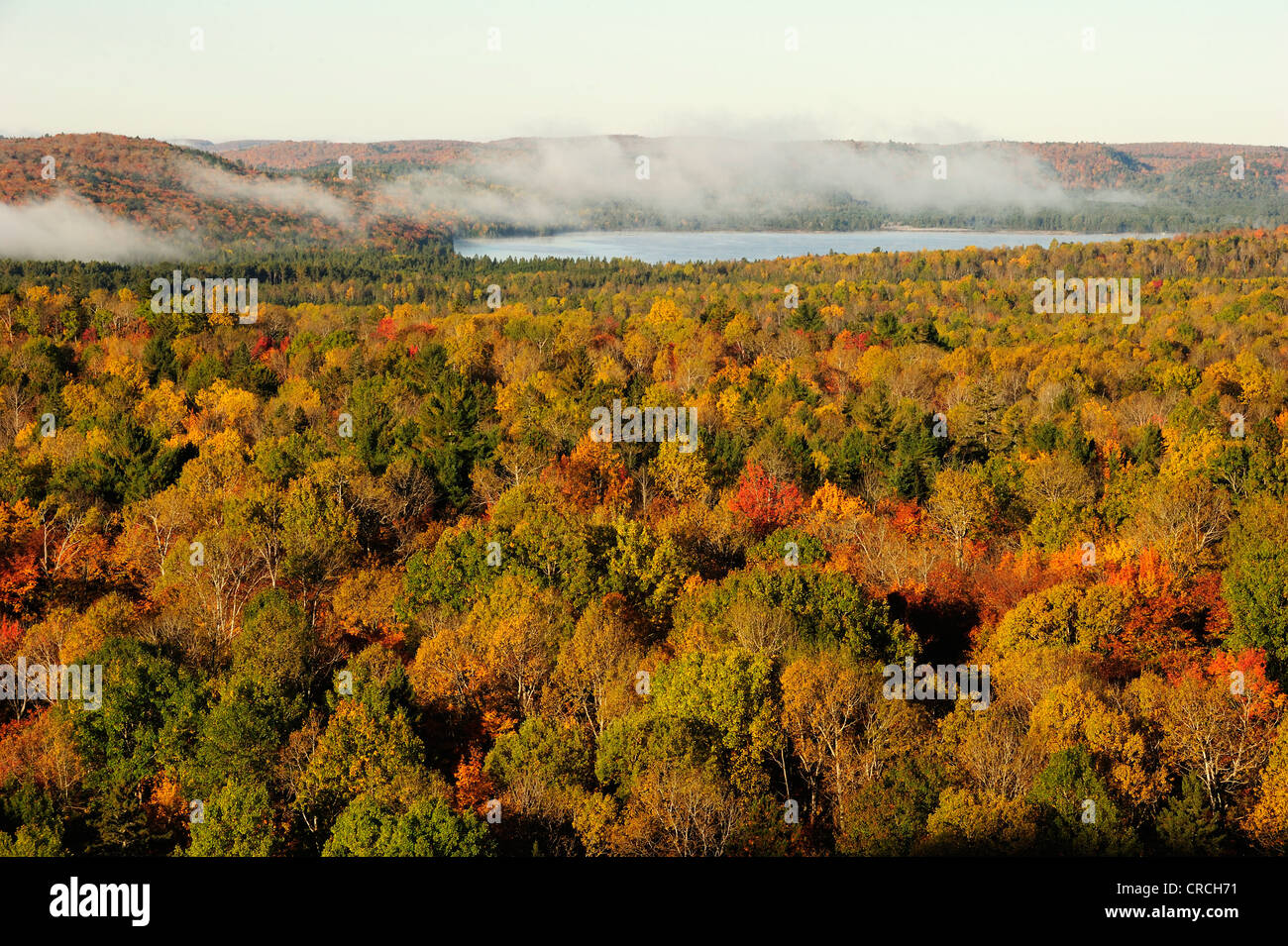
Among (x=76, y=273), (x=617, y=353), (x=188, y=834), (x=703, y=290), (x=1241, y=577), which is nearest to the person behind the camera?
(x=188, y=834)

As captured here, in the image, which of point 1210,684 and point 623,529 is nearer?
point 1210,684

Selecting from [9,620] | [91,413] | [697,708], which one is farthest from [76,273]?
[697,708]

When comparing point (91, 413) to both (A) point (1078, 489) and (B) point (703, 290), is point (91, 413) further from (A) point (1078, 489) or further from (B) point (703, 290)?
(B) point (703, 290)

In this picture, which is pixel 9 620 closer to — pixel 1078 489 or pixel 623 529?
pixel 623 529

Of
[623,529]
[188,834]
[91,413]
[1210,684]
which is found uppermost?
[91,413]
